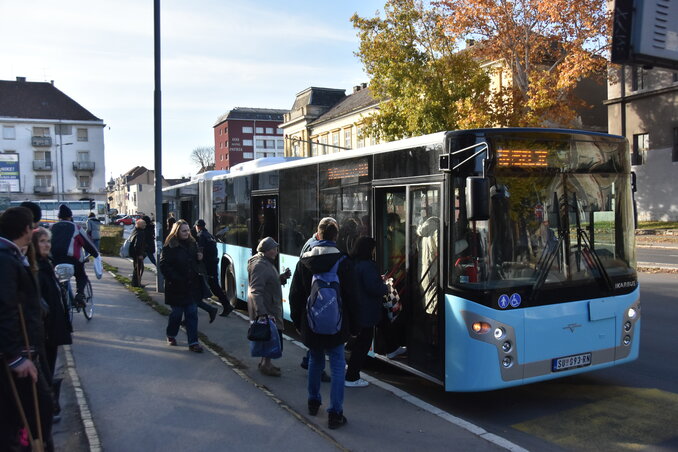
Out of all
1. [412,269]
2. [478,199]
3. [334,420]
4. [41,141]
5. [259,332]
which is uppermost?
[41,141]

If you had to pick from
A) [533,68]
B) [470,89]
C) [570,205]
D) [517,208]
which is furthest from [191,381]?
[533,68]

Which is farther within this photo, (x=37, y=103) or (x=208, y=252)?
(x=37, y=103)

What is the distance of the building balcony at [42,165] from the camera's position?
83262mm

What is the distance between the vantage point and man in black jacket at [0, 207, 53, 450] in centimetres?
383

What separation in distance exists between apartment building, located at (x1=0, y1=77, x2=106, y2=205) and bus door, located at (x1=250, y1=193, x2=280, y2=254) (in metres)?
77.3

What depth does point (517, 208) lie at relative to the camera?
230 inches

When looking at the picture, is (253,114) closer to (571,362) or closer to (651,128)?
(651,128)

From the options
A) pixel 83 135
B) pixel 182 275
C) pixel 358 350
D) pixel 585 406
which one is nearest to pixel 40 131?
pixel 83 135

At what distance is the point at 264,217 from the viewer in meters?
10.7

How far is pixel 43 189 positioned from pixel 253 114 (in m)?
41.3

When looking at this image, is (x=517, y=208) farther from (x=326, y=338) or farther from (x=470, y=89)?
(x=470, y=89)

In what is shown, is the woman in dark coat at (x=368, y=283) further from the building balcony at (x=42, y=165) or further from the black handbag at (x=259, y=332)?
the building balcony at (x=42, y=165)

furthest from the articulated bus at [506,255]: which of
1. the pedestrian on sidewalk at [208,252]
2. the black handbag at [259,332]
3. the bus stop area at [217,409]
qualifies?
the pedestrian on sidewalk at [208,252]

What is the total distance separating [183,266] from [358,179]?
2.69m
